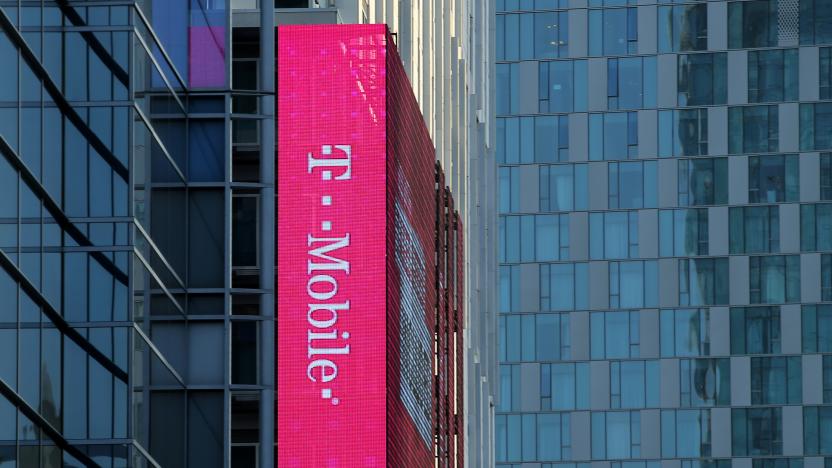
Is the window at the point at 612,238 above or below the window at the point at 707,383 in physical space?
above

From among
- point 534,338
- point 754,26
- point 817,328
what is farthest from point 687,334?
point 754,26

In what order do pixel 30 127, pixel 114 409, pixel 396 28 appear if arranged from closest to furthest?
pixel 30 127 < pixel 114 409 < pixel 396 28

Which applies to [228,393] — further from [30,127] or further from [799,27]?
[799,27]

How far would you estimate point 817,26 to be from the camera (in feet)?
404

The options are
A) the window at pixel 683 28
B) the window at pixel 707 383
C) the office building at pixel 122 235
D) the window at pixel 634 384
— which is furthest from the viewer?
the window at pixel 683 28

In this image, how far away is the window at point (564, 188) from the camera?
124625 millimetres

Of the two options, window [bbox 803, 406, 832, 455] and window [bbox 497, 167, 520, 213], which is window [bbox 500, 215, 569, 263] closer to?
window [bbox 497, 167, 520, 213]

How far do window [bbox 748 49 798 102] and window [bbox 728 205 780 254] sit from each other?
616 centimetres

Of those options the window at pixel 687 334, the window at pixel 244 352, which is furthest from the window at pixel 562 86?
the window at pixel 244 352

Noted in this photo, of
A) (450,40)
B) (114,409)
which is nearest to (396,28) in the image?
(450,40)

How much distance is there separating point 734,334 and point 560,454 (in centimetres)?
1122

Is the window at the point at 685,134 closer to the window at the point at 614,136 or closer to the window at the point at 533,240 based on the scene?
the window at the point at 614,136

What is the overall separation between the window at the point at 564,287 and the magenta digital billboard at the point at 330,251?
8639cm

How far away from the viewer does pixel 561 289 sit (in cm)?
12406
